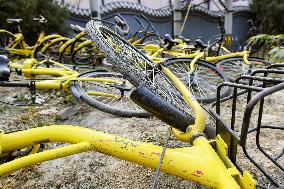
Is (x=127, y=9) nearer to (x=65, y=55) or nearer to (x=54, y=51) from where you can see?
(x=54, y=51)

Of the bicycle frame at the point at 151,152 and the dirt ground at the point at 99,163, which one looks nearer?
the bicycle frame at the point at 151,152

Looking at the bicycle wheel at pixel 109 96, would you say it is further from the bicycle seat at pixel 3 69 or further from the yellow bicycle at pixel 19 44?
the yellow bicycle at pixel 19 44

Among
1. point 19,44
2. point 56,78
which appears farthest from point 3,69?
point 19,44

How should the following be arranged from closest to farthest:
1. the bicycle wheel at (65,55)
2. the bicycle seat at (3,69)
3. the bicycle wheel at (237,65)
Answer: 1. the bicycle seat at (3,69)
2. the bicycle wheel at (237,65)
3. the bicycle wheel at (65,55)

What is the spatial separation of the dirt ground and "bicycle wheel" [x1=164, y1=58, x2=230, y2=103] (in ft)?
1.98

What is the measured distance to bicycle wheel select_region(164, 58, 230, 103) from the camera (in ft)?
13.9

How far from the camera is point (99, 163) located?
2408 mm

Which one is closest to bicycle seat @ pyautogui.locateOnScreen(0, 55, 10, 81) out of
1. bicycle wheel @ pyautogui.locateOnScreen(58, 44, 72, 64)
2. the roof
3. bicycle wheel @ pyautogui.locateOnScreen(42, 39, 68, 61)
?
bicycle wheel @ pyautogui.locateOnScreen(58, 44, 72, 64)

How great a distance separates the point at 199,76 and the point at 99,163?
8.59 feet

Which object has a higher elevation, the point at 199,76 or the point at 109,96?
the point at 199,76

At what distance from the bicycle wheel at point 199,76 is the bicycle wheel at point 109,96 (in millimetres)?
945

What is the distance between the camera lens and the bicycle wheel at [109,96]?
323cm

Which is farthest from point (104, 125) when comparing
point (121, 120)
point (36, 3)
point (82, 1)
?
point (82, 1)

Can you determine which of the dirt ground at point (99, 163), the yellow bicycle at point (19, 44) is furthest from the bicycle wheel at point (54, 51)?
the dirt ground at point (99, 163)
